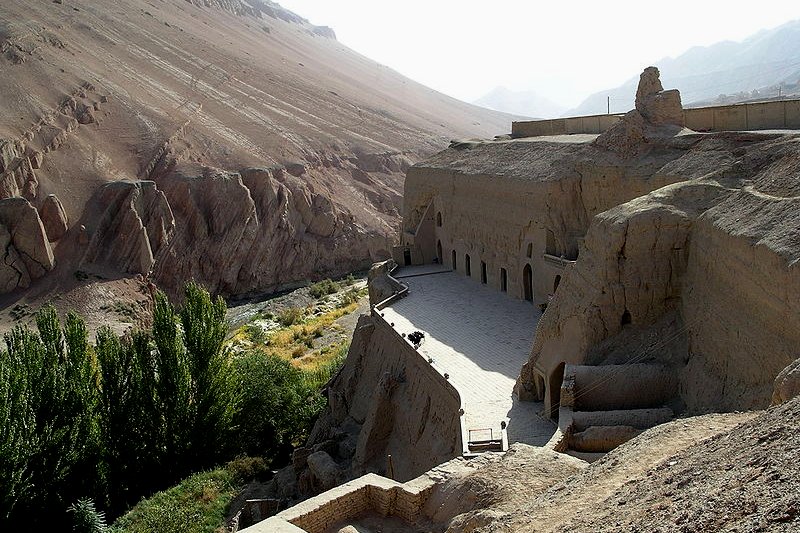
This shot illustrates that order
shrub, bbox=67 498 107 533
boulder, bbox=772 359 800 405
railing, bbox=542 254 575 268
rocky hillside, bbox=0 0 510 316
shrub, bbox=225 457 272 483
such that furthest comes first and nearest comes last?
rocky hillside, bbox=0 0 510 316, railing, bbox=542 254 575 268, shrub, bbox=225 457 272 483, shrub, bbox=67 498 107 533, boulder, bbox=772 359 800 405

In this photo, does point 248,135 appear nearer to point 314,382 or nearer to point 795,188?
point 314,382

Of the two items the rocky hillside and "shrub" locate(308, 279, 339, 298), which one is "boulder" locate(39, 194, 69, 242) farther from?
"shrub" locate(308, 279, 339, 298)

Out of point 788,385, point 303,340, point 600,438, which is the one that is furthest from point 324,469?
point 303,340

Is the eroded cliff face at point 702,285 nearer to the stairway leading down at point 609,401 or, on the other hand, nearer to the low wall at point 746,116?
the stairway leading down at point 609,401

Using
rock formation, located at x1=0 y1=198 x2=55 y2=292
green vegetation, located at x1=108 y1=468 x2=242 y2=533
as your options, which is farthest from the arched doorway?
rock formation, located at x1=0 y1=198 x2=55 y2=292

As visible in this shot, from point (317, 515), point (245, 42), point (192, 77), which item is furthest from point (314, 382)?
point (245, 42)

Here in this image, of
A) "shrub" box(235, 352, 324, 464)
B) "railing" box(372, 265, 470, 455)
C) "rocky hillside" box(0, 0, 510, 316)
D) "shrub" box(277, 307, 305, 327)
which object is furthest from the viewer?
"rocky hillside" box(0, 0, 510, 316)

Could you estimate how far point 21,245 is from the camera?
133 ft

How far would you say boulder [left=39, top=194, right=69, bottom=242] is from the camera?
1672 inches

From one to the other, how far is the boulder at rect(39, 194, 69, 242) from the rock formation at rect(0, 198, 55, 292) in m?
1.23

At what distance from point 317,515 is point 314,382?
16.3 meters

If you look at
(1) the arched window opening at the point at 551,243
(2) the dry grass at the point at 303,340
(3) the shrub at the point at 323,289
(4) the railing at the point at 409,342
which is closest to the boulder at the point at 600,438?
(4) the railing at the point at 409,342

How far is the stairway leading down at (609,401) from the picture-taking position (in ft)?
42.5

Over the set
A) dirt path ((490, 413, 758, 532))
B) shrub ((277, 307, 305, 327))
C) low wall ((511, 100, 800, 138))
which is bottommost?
shrub ((277, 307, 305, 327))
